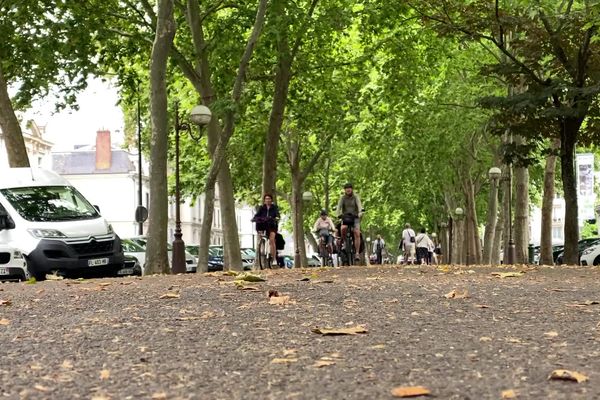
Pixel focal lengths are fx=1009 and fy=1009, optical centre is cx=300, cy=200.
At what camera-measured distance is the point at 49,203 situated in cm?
1927

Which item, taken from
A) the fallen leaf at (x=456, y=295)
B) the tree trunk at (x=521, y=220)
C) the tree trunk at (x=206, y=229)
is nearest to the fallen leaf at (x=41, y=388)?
the fallen leaf at (x=456, y=295)

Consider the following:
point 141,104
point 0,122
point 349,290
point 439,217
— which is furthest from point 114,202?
point 349,290

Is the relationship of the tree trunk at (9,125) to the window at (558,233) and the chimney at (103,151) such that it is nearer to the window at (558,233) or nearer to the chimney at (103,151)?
the chimney at (103,151)

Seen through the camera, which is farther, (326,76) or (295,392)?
(326,76)

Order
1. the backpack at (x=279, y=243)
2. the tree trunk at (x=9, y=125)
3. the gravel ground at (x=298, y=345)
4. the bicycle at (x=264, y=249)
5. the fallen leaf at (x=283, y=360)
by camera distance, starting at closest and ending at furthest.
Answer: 1. the gravel ground at (x=298, y=345)
2. the fallen leaf at (x=283, y=360)
3. the tree trunk at (x=9, y=125)
4. the bicycle at (x=264, y=249)
5. the backpack at (x=279, y=243)

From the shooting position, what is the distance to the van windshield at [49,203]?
1888cm

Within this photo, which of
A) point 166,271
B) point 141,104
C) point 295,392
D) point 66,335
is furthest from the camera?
point 141,104

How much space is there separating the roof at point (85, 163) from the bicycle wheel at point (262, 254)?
78.2m

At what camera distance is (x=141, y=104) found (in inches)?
1292

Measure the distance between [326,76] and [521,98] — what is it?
40.8 feet

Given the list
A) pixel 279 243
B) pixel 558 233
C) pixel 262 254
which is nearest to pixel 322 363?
pixel 262 254

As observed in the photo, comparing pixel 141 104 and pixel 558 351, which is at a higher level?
pixel 141 104

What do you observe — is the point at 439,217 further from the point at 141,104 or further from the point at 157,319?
the point at 157,319

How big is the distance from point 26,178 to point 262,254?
5.40m
